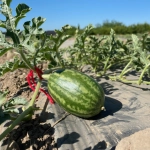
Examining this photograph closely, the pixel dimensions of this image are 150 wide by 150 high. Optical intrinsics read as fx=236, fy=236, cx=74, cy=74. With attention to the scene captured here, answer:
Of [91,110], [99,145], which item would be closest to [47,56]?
[91,110]

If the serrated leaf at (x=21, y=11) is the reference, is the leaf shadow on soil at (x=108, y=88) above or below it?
below

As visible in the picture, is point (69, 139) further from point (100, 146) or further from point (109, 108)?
point (109, 108)

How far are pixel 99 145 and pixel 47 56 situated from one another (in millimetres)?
1034

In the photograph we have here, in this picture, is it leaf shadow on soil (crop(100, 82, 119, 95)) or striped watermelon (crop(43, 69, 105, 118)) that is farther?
leaf shadow on soil (crop(100, 82, 119, 95))

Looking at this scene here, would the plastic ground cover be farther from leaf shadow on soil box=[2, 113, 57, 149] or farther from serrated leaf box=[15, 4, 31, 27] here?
serrated leaf box=[15, 4, 31, 27]

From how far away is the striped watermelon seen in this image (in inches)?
72.7

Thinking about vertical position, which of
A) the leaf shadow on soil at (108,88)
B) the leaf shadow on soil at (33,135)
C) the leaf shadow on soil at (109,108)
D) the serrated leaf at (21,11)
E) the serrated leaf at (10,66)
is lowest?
the leaf shadow on soil at (33,135)

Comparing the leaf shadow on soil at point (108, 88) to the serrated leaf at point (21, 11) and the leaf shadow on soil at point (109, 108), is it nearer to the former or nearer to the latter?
the leaf shadow on soil at point (109, 108)

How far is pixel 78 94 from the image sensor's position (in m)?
1.87

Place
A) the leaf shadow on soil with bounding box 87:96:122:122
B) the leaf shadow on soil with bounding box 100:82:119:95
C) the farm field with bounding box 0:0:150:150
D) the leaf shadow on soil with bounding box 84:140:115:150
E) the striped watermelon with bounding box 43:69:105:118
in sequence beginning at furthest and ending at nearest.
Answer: the leaf shadow on soil with bounding box 100:82:119:95, the leaf shadow on soil with bounding box 87:96:122:122, the striped watermelon with bounding box 43:69:105:118, the farm field with bounding box 0:0:150:150, the leaf shadow on soil with bounding box 84:140:115:150

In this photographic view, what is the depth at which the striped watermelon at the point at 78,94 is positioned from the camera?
1.85 metres

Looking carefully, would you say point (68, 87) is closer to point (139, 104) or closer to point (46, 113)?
point (46, 113)

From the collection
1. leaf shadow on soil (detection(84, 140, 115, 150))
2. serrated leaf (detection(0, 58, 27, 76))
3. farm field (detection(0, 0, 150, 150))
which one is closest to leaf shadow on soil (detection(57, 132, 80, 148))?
farm field (detection(0, 0, 150, 150))

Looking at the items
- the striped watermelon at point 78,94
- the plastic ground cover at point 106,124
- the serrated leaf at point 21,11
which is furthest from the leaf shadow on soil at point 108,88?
the serrated leaf at point 21,11
